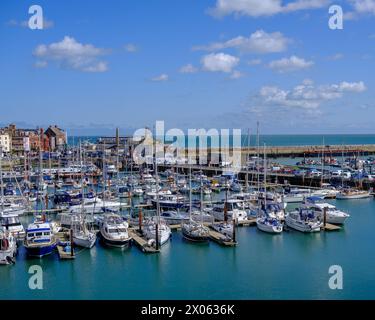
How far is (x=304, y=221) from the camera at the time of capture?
23969 mm

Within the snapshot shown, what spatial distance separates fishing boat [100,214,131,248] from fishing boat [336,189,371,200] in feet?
64.1

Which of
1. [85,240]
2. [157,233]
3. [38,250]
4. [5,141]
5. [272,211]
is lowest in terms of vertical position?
[38,250]

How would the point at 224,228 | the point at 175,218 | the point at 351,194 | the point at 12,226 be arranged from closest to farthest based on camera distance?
the point at 12,226, the point at 224,228, the point at 175,218, the point at 351,194

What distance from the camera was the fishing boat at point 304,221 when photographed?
23516 millimetres

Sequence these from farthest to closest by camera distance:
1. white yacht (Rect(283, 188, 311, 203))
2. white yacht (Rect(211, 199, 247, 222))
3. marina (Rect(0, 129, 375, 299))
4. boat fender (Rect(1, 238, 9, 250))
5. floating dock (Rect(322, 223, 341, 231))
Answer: white yacht (Rect(283, 188, 311, 203)) → white yacht (Rect(211, 199, 247, 222)) → floating dock (Rect(322, 223, 341, 231)) → marina (Rect(0, 129, 375, 299)) → boat fender (Rect(1, 238, 9, 250))

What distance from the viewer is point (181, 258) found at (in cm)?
1973

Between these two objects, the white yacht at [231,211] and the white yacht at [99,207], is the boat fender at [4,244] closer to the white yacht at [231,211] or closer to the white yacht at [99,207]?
the white yacht at [99,207]

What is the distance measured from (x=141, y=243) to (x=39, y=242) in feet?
14.3

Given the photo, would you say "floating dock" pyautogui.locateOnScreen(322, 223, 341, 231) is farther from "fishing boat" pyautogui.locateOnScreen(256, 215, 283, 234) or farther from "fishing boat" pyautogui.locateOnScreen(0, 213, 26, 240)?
"fishing boat" pyautogui.locateOnScreen(0, 213, 26, 240)

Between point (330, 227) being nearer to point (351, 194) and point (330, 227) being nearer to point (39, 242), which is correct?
point (351, 194)

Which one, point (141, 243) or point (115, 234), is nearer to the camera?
point (141, 243)

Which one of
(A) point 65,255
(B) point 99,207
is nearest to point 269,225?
(A) point 65,255

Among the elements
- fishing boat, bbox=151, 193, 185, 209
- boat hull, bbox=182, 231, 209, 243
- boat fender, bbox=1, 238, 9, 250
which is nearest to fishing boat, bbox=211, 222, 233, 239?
boat hull, bbox=182, 231, 209, 243

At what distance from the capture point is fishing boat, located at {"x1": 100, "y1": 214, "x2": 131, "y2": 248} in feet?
67.8
